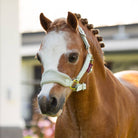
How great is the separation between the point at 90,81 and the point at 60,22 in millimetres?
599

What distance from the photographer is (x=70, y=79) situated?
3066 millimetres

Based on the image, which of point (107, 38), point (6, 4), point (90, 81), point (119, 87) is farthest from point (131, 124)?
point (107, 38)

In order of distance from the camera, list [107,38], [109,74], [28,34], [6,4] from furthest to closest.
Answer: [28,34] < [107,38] < [6,4] < [109,74]

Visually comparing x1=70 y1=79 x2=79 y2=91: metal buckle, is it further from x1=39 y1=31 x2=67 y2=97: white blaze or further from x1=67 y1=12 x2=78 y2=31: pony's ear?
x1=67 y1=12 x2=78 y2=31: pony's ear

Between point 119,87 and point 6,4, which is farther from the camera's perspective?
point 6,4

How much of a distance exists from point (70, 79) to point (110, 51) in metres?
9.18

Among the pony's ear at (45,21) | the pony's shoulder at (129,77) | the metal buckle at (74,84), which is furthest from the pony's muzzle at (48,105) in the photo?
the pony's shoulder at (129,77)

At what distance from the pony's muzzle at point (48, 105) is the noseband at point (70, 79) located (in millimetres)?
173

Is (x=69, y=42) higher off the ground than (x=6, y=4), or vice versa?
(x=6, y=4)

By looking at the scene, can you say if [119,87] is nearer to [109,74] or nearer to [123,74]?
[109,74]

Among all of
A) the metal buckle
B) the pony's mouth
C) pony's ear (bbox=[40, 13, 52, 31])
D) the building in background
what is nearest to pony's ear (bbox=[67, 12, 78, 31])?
pony's ear (bbox=[40, 13, 52, 31])

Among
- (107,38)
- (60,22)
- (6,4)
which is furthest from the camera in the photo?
(107,38)

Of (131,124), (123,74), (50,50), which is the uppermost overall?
(50,50)

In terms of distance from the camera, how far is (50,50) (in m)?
3.00
